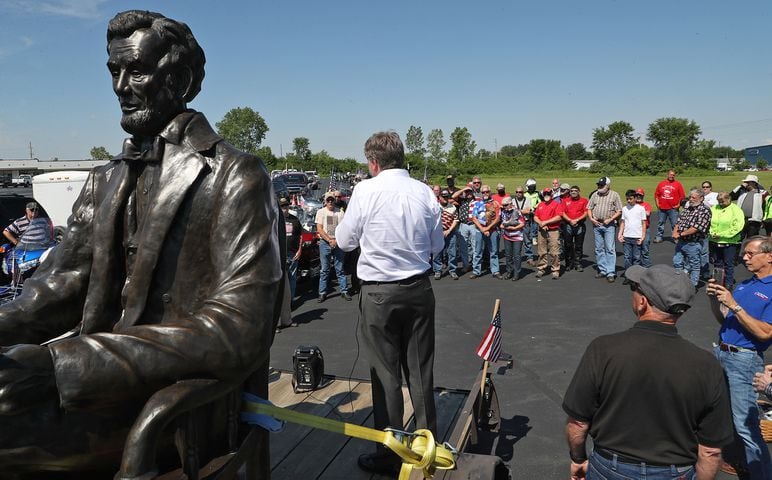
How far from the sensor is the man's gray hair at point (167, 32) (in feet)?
5.99

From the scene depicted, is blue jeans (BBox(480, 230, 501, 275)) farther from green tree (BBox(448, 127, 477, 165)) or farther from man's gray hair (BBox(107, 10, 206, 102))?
green tree (BBox(448, 127, 477, 165))

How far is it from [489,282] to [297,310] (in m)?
4.01

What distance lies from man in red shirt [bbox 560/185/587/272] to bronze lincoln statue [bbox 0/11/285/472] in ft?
34.2

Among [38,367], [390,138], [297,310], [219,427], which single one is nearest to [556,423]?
[390,138]

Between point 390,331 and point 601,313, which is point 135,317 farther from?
point 601,313

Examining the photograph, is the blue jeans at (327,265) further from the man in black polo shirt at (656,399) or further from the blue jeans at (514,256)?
the man in black polo shirt at (656,399)

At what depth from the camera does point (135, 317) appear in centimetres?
179

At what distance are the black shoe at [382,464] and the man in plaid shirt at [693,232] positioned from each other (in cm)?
812

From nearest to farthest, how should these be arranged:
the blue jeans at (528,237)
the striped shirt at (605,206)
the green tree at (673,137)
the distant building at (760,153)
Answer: the striped shirt at (605,206)
the blue jeans at (528,237)
the green tree at (673,137)
the distant building at (760,153)

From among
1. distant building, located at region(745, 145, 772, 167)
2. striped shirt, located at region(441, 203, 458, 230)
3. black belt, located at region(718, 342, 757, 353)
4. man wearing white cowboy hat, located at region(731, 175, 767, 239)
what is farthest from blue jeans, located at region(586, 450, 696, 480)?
distant building, located at region(745, 145, 772, 167)

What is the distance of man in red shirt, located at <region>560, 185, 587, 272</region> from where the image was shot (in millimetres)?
11508

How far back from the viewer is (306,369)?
14.8 ft

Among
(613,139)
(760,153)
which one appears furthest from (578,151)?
(760,153)

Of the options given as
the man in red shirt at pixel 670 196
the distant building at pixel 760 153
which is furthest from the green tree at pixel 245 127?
the distant building at pixel 760 153
